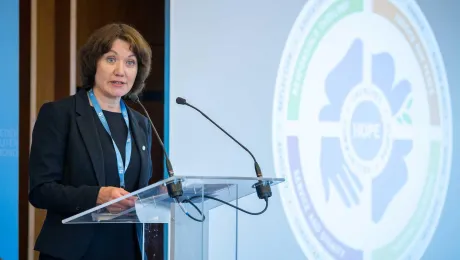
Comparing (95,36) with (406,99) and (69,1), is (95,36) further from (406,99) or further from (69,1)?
(406,99)

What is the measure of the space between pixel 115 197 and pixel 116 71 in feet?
1.60

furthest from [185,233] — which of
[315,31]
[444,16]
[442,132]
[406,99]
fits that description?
[444,16]

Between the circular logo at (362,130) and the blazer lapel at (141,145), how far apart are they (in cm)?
143

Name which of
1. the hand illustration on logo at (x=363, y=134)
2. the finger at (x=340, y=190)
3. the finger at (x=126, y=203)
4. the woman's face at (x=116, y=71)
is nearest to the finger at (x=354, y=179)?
the hand illustration on logo at (x=363, y=134)

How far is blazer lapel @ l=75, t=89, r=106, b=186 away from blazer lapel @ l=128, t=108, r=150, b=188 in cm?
15

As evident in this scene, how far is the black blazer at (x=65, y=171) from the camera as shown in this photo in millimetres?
2062

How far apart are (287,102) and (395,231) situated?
124cm

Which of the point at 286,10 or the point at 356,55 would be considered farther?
the point at 356,55

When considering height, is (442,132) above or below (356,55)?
below

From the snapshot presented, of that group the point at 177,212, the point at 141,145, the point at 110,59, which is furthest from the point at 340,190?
the point at 177,212

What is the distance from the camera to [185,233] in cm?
194

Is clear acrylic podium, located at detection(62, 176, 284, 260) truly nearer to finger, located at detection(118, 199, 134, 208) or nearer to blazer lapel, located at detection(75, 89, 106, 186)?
finger, located at detection(118, 199, 134, 208)

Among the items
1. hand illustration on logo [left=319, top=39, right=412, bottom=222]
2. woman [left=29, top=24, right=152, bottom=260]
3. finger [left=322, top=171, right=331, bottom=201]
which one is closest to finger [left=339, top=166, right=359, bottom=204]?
hand illustration on logo [left=319, top=39, right=412, bottom=222]

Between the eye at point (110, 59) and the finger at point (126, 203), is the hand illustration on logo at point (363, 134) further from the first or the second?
the finger at point (126, 203)
